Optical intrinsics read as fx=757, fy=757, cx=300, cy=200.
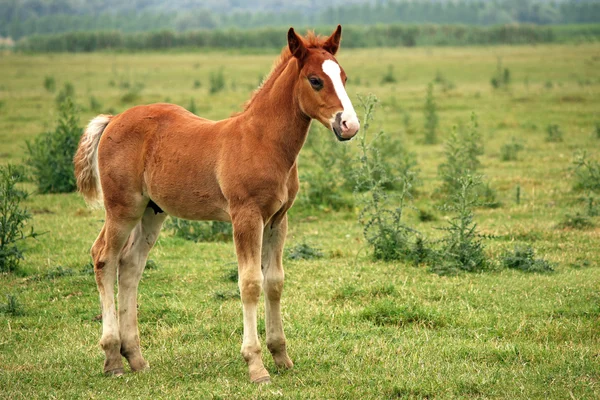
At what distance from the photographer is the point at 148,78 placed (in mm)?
43375

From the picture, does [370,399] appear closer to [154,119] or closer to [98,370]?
[98,370]

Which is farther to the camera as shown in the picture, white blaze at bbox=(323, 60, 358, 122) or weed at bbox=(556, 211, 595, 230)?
weed at bbox=(556, 211, 595, 230)

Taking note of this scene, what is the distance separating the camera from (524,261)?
984 cm

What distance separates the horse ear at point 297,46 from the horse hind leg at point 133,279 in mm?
2065

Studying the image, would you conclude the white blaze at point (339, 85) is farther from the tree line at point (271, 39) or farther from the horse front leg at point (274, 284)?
the tree line at point (271, 39)

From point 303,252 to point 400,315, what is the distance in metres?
2.96

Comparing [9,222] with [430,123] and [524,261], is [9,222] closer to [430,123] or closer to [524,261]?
[524,261]

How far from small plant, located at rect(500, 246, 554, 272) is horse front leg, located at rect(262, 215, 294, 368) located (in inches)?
171

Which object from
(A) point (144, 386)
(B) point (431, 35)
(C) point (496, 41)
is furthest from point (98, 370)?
(B) point (431, 35)

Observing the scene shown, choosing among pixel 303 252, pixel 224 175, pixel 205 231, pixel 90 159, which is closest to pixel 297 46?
pixel 224 175

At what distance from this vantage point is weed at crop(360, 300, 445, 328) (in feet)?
25.6

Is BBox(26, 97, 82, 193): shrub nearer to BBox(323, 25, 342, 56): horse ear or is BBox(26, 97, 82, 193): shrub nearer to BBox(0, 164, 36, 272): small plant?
BBox(0, 164, 36, 272): small plant

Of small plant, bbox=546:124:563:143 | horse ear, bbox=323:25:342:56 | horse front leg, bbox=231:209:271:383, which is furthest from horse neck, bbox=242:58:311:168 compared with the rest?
small plant, bbox=546:124:563:143

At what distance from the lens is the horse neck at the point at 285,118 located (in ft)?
20.6
